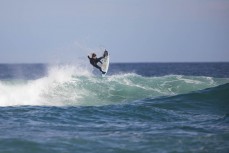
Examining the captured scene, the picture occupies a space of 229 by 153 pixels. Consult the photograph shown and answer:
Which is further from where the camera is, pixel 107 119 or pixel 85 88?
pixel 85 88

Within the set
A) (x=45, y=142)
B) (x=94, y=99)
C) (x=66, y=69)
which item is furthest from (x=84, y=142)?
(x=66, y=69)

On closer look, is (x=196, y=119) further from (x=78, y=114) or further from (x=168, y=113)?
(x=78, y=114)

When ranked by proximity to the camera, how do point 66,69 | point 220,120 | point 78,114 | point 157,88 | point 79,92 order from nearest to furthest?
point 220,120
point 78,114
point 79,92
point 157,88
point 66,69

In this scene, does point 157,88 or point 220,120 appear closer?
point 220,120

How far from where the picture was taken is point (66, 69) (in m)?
28.2

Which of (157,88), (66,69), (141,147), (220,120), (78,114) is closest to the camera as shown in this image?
(141,147)

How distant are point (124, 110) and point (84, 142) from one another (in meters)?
5.24

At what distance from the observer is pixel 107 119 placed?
47.3 ft

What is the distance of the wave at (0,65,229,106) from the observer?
72.0ft

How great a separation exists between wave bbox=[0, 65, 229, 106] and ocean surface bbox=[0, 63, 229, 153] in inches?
2.1

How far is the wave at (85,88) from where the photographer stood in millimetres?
21938

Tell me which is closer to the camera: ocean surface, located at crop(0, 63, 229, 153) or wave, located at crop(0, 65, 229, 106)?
ocean surface, located at crop(0, 63, 229, 153)

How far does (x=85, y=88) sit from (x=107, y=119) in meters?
10.4

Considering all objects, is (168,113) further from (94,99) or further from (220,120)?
(94,99)
